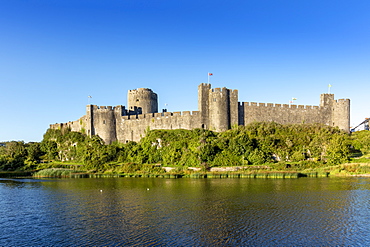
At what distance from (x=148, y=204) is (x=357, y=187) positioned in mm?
15036

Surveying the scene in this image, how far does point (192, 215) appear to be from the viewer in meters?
16.7

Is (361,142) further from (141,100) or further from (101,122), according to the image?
(101,122)

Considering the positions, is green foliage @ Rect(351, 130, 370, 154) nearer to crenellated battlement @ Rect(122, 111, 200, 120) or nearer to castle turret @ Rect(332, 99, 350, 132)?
castle turret @ Rect(332, 99, 350, 132)

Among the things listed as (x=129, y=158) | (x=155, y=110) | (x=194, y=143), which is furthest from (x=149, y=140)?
(x=155, y=110)

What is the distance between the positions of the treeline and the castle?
1.28 metres

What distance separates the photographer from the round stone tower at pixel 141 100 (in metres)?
46.2

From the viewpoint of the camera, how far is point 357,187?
76.7 feet

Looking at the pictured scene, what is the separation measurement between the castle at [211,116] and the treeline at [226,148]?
128cm

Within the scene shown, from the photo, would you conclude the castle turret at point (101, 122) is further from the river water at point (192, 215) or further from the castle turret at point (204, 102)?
the river water at point (192, 215)

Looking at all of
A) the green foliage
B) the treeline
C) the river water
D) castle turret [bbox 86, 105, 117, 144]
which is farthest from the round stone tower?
the green foliage

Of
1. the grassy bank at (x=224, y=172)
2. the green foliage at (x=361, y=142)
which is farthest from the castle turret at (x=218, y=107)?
the green foliage at (x=361, y=142)

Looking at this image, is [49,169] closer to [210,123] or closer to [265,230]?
[210,123]

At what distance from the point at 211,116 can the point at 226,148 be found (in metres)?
4.84

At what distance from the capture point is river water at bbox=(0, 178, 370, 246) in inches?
515
